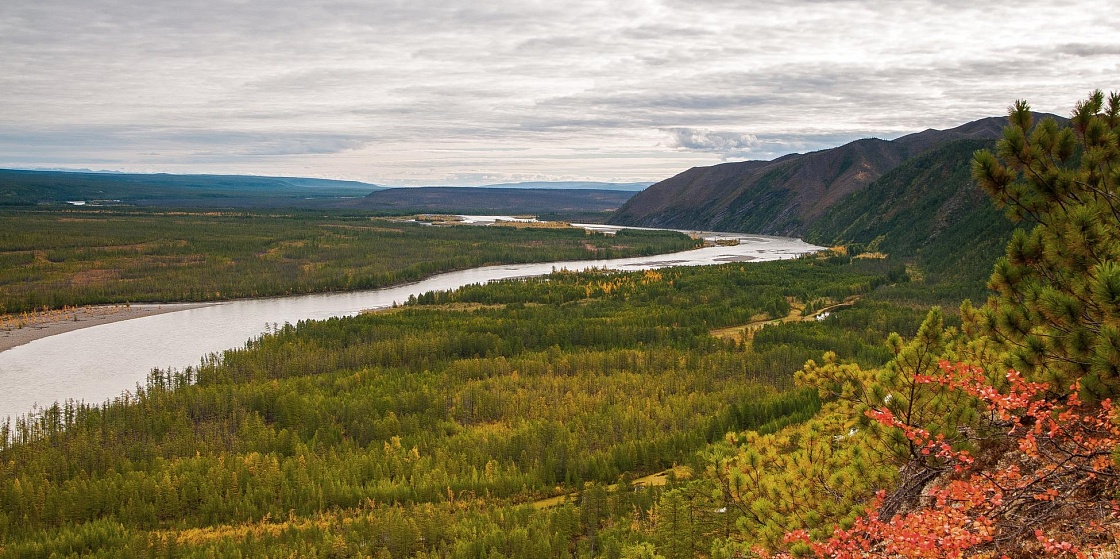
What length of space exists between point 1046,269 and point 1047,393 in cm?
269

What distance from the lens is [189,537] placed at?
33.0m

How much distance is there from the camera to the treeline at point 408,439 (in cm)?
3203

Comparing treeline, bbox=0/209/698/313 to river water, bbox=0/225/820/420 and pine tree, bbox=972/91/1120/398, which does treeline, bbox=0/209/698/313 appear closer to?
river water, bbox=0/225/820/420

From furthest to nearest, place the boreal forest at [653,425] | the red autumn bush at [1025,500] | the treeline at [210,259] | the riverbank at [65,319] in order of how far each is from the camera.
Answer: the treeline at [210,259], the riverbank at [65,319], the boreal forest at [653,425], the red autumn bush at [1025,500]

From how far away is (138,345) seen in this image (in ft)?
255

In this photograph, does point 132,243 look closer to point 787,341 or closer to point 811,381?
point 787,341

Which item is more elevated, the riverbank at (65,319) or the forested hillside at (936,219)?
the forested hillside at (936,219)

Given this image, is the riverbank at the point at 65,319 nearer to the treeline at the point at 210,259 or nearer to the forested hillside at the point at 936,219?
the treeline at the point at 210,259

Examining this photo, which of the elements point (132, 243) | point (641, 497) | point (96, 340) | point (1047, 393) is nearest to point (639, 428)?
point (641, 497)

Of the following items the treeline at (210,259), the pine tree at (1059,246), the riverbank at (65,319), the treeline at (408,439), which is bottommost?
the treeline at (408,439)

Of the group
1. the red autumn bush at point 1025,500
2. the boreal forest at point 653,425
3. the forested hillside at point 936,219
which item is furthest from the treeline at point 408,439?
the forested hillside at point 936,219

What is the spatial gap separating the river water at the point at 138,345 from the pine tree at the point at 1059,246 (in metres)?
58.0

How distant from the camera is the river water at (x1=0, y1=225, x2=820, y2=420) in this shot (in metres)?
59.4

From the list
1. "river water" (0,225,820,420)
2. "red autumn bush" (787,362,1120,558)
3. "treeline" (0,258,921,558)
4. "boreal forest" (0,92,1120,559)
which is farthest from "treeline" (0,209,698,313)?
"red autumn bush" (787,362,1120,558)
